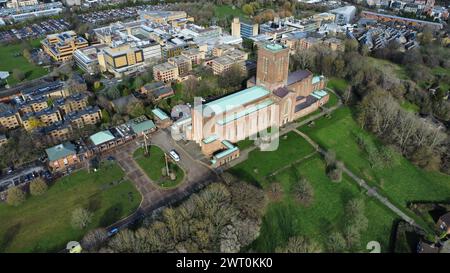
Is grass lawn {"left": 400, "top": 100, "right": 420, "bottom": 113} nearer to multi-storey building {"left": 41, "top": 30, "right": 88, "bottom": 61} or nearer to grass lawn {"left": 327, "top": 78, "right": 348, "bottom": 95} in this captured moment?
grass lawn {"left": 327, "top": 78, "right": 348, "bottom": 95}

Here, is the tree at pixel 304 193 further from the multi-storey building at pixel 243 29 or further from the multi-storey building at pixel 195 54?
the multi-storey building at pixel 243 29

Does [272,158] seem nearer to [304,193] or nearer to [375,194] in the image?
[304,193]

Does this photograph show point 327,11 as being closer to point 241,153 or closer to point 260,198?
point 241,153

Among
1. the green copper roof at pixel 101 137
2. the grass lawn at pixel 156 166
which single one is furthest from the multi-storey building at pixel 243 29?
the green copper roof at pixel 101 137

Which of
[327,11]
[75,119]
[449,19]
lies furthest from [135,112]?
[449,19]

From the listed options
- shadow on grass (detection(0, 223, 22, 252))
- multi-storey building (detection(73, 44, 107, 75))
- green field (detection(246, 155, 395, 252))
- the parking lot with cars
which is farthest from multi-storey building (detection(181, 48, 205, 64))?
shadow on grass (detection(0, 223, 22, 252))
